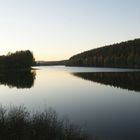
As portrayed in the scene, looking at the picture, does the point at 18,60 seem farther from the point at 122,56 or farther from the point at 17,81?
the point at 17,81

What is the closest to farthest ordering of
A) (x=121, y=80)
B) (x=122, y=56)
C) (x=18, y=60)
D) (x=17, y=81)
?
(x=121, y=80), (x=17, y=81), (x=18, y=60), (x=122, y=56)

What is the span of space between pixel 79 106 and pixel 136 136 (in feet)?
32.0

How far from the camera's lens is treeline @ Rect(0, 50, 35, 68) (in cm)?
13138

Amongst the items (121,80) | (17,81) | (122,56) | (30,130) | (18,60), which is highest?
(122,56)

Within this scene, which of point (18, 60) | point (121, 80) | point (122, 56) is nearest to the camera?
point (121, 80)

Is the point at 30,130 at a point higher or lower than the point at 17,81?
higher

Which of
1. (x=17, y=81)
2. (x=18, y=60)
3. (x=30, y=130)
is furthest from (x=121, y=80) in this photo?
(x=18, y=60)

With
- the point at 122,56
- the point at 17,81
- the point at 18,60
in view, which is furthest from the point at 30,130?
the point at 122,56

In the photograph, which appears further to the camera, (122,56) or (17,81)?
(122,56)

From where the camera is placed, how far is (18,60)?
135875 mm

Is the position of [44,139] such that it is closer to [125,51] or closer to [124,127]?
[124,127]

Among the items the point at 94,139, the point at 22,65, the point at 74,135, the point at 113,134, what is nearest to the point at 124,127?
the point at 113,134

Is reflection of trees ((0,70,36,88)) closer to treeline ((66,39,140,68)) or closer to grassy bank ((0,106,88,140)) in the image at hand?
grassy bank ((0,106,88,140))

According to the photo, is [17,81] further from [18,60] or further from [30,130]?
[18,60]
